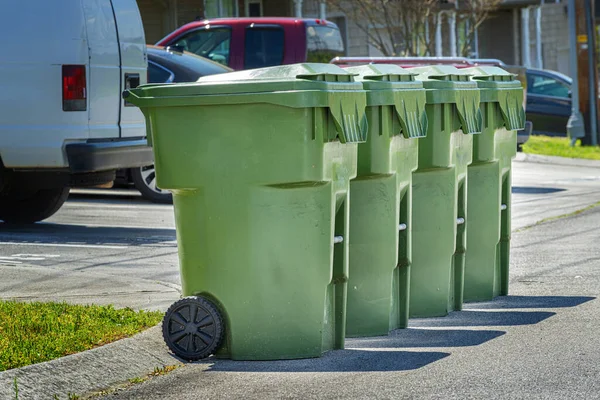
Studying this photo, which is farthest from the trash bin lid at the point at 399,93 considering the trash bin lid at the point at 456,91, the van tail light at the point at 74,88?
the van tail light at the point at 74,88

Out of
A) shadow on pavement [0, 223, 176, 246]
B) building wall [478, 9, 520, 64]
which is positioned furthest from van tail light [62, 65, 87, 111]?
building wall [478, 9, 520, 64]

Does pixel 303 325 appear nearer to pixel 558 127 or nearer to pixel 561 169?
pixel 561 169

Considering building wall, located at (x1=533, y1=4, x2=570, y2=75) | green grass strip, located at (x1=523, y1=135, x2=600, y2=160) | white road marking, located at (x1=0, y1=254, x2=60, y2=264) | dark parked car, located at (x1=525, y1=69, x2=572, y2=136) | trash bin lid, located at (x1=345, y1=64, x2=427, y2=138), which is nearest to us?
trash bin lid, located at (x1=345, y1=64, x2=427, y2=138)

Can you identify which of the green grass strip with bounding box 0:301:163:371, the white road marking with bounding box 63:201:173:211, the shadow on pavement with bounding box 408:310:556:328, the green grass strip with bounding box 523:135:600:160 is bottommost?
the shadow on pavement with bounding box 408:310:556:328

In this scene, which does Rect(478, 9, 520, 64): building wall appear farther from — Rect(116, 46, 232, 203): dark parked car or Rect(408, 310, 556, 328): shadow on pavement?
Rect(408, 310, 556, 328): shadow on pavement

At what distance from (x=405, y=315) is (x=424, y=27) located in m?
22.7

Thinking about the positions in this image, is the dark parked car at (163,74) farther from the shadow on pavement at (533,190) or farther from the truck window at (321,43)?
the shadow on pavement at (533,190)

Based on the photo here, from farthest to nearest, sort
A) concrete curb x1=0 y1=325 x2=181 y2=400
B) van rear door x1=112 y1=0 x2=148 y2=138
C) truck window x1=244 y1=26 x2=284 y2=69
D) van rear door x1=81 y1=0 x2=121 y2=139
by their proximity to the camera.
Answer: truck window x1=244 y1=26 x2=284 y2=69, van rear door x1=112 y1=0 x2=148 y2=138, van rear door x1=81 y1=0 x2=121 y2=139, concrete curb x1=0 y1=325 x2=181 y2=400

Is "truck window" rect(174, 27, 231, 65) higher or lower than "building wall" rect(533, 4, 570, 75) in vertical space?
lower

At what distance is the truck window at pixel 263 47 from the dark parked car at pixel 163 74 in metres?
2.89

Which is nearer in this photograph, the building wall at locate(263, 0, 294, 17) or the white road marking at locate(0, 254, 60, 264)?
the white road marking at locate(0, 254, 60, 264)

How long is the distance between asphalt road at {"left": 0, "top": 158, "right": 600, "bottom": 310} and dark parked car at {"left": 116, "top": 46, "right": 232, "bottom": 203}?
191mm

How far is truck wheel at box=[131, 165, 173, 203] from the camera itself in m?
13.8

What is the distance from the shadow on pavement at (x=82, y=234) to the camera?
11.0 m
